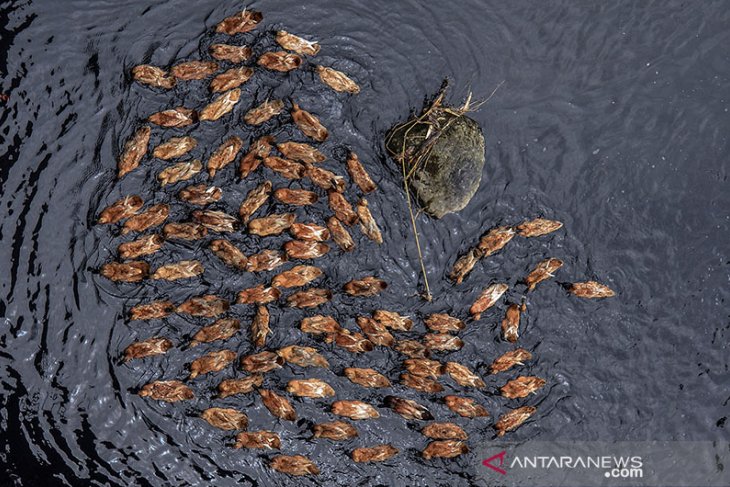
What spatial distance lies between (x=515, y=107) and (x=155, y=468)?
14.9ft

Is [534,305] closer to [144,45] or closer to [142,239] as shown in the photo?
[142,239]

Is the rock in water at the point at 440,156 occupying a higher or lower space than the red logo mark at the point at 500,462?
higher

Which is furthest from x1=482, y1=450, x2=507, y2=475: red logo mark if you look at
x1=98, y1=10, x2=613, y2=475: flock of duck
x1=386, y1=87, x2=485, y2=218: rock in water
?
x1=386, y1=87, x2=485, y2=218: rock in water

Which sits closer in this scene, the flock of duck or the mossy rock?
the flock of duck

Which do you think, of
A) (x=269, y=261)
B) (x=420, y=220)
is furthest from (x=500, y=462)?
(x=269, y=261)

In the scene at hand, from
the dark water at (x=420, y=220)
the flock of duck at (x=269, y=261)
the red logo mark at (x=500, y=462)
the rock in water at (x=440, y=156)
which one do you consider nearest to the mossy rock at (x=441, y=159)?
the rock in water at (x=440, y=156)

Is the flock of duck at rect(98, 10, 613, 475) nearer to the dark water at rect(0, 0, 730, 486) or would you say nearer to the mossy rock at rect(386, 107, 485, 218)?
the dark water at rect(0, 0, 730, 486)

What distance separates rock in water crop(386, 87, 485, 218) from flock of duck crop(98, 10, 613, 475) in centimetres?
41

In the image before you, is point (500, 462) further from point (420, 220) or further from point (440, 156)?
point (440, 156)

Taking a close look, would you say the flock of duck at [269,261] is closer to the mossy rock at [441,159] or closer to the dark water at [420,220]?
the dark water at [420,220]

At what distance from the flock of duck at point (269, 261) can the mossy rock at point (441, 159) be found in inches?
16.4

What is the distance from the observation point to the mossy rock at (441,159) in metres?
7.05

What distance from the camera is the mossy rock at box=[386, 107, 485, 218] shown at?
7051mm

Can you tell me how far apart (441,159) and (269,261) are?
5.79ft
